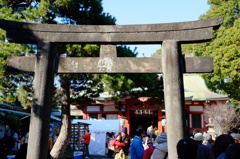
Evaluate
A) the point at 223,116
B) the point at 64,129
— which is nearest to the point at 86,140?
the point at 64,129

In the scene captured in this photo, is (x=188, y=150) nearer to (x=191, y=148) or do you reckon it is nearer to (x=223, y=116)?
(x=191, y=148)

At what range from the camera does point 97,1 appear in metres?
9.84

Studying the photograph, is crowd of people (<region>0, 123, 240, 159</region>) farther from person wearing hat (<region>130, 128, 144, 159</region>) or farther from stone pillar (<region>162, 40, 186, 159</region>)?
stone pillar (<region>162, 40, 186, 159</region>)

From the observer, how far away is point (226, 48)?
18.2 meters

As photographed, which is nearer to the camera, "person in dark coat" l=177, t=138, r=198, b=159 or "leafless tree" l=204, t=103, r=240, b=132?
"person in dark coat" l=177, t=138, r=198, b=159

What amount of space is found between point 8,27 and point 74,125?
10.6 metres

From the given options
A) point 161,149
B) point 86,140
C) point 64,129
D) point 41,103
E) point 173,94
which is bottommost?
point 86,140

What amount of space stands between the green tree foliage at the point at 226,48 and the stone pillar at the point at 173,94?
545 inches

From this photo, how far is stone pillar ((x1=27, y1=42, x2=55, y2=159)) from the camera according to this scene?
5.28m

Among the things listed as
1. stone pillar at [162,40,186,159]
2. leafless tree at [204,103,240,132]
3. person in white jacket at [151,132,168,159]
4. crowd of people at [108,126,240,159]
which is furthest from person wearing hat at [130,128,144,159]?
leafless tree at [204,103,240,132]

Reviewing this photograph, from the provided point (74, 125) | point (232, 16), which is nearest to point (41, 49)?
point (74, 125)

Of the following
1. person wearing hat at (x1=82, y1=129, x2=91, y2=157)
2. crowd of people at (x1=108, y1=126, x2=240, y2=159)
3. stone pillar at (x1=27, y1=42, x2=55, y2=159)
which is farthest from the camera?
person wearing hat at (x1=82, y1=129, x2=91, y2=157)

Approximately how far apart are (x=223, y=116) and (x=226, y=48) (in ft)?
A: 16.3

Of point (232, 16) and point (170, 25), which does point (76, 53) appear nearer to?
point (170, 25)
